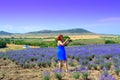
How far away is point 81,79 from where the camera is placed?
1091cm

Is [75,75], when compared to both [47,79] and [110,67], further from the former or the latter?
[110,67]

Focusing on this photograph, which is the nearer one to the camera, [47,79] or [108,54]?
[47,79]

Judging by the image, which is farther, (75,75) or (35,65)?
(35,65)

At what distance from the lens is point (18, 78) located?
39.3 feet

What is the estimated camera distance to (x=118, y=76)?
37.3 ft

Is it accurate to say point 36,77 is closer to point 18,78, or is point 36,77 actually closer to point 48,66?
point 18,78

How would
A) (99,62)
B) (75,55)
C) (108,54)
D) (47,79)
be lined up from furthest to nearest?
(75,55) → (108,54) → (99,62) → (47,79)

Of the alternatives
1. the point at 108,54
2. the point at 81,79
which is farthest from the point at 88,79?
the point at 108,54

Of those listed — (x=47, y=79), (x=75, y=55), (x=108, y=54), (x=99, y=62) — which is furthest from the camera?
(x=75, y=55)

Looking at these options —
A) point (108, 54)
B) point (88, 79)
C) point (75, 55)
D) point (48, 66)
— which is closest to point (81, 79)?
point (88, 79)

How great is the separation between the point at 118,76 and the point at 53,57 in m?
8.81

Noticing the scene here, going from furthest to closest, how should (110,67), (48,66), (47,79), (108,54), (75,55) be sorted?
(75,55) → (108,54) → (48,66) → (110,67) → (47,79)

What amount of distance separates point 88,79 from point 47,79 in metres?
1.50

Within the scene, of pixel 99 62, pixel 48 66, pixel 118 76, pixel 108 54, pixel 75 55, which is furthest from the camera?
pixel 75 55
